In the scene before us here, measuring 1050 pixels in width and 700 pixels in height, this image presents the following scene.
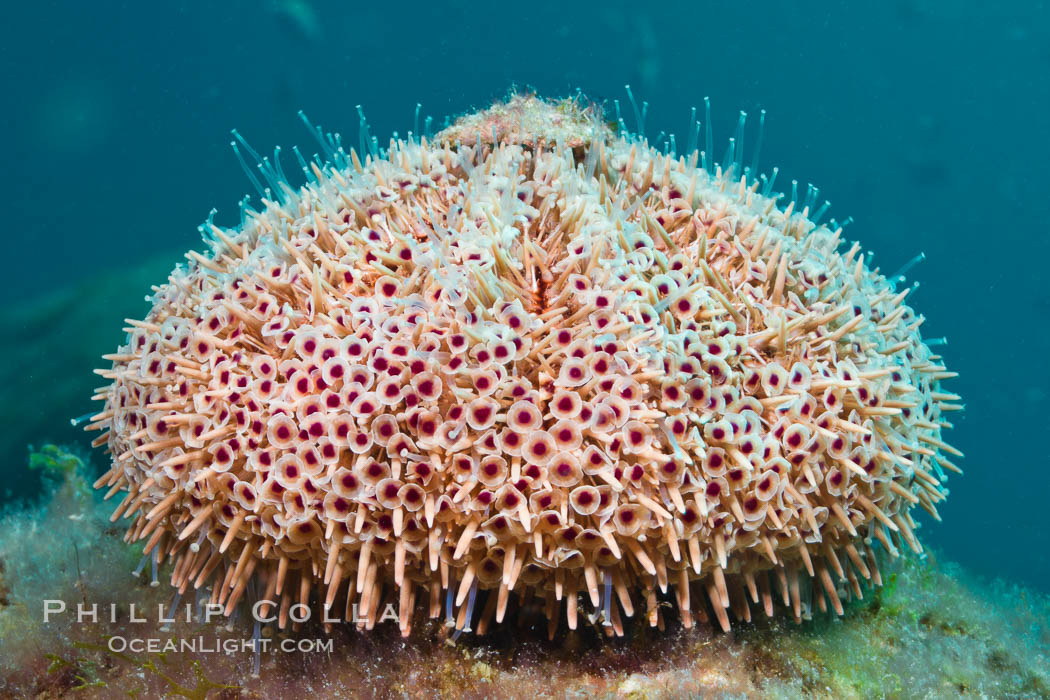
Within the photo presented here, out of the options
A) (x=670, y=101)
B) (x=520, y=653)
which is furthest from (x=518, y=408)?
(x=670, y=101)

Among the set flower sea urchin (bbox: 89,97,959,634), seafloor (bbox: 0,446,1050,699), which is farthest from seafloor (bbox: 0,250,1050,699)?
flower sea urchin (bbox: 89,97,959,634)

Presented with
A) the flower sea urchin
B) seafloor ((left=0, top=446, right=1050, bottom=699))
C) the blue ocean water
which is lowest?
seafloor ((left=0, top=446, right=1050, bottom=699))

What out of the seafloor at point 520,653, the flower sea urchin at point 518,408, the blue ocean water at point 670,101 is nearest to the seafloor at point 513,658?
the seafloor at point 520,653

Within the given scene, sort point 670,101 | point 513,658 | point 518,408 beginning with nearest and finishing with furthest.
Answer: point 518,408, point 513,658, point 670,101

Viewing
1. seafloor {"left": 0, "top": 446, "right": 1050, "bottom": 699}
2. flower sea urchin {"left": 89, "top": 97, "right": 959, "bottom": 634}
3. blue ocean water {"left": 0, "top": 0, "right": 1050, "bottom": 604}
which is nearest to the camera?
flower sea urchin {"left": 89, "top": 97, "right": 959, "bottom": 634}

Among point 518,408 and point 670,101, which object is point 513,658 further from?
point 670,101

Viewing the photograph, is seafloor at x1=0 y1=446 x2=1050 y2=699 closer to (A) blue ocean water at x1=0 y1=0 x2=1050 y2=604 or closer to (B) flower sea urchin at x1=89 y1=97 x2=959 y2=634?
(B) flower sea urchin at x1=89 y1=97 x2=959 y2=634

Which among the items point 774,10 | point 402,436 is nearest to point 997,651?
point 402,436
